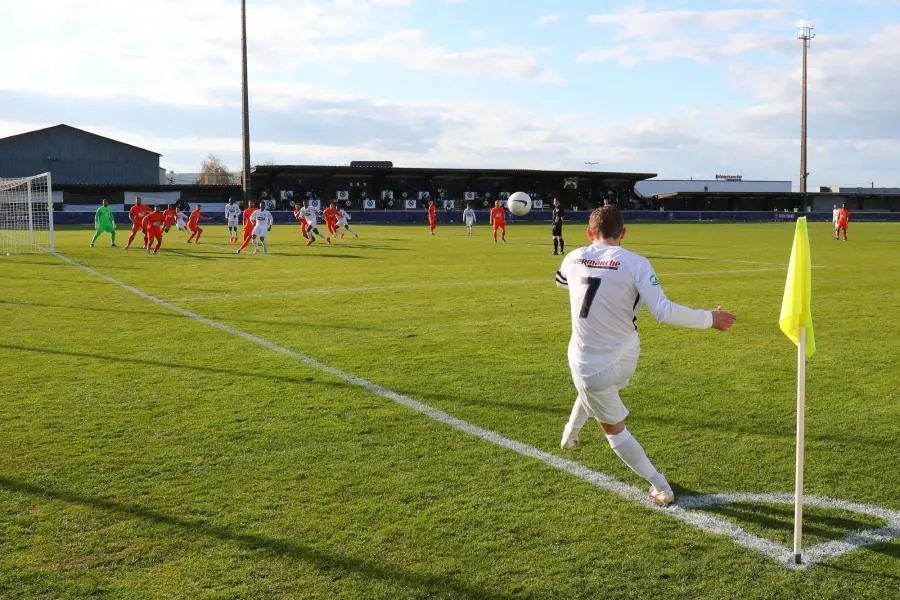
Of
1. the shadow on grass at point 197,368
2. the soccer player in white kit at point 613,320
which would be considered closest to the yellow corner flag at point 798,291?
the soccer player in white kit at point 613,320

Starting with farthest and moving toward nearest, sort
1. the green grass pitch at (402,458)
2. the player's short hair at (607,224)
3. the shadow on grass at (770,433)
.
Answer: the shadow on grass at (770,433)
the player's short hair at (607,224)
the green grass pitch at (402,458)

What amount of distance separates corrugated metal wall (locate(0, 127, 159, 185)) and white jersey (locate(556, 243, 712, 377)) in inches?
2556

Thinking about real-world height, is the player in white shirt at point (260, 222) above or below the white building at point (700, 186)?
below

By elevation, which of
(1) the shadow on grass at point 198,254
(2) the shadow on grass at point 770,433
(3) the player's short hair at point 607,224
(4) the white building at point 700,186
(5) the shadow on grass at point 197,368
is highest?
(4) the white building at point 700,186

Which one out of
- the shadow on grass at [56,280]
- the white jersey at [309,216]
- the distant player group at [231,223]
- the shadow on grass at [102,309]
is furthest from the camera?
the white jersey at [309,216]

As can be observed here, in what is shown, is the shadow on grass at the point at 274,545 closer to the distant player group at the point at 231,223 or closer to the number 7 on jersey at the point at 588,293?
the number 7 on jersey at the point at 588,293

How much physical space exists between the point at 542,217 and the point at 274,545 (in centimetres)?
5945

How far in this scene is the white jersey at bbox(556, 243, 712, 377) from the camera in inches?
170

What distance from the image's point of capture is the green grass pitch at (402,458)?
3686 millimetres

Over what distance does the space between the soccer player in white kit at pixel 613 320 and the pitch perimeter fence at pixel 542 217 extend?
45.5 metres

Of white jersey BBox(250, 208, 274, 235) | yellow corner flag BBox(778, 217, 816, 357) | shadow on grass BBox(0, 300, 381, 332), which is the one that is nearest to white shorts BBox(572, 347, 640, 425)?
yellow corner flag BBox(778, 217, 816, 357)

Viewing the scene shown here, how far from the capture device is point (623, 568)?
3717 millimetres

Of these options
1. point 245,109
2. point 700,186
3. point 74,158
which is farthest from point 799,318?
point 700,186

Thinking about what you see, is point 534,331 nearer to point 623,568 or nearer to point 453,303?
point 453,303
